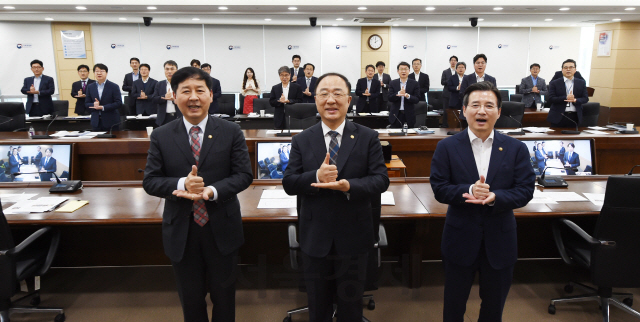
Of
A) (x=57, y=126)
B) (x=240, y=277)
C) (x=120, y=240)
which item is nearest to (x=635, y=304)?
(x=240, y=277)

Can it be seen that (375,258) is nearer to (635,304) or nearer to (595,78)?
(635,304)

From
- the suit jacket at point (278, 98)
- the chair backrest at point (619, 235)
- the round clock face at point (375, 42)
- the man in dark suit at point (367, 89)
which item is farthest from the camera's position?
the round clock face at point (375, 42)

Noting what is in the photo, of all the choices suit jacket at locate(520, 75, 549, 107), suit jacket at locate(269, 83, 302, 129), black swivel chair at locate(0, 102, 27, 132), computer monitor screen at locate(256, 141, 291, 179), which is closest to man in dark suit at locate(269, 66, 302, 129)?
suit jacket at locate(269, 83, 302, 129)

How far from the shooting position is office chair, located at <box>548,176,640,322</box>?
6.96 feet

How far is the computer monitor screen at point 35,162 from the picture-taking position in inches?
135

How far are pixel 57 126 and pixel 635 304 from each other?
781cm

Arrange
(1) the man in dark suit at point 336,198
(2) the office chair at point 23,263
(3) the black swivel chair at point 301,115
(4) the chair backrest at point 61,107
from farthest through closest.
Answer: (4) the chair backrest at point 61,107
(3) the black swivel chair at point 301,115
(2) the office chair at point 23,263
(1) the man in dark suit at point 336,198

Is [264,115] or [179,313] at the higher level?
[264,115]

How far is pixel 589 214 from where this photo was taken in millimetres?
2445

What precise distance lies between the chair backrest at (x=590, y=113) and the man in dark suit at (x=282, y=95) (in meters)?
4.25

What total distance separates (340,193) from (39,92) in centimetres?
733

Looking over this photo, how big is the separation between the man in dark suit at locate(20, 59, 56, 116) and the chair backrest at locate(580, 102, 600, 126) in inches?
343

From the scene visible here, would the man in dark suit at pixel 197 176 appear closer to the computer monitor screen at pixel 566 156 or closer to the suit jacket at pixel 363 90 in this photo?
the computer monitor screen at pixel 566 156

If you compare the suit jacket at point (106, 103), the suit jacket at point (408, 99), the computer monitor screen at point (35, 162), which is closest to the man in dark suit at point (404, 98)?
the suit jacket at point (408, 99)
